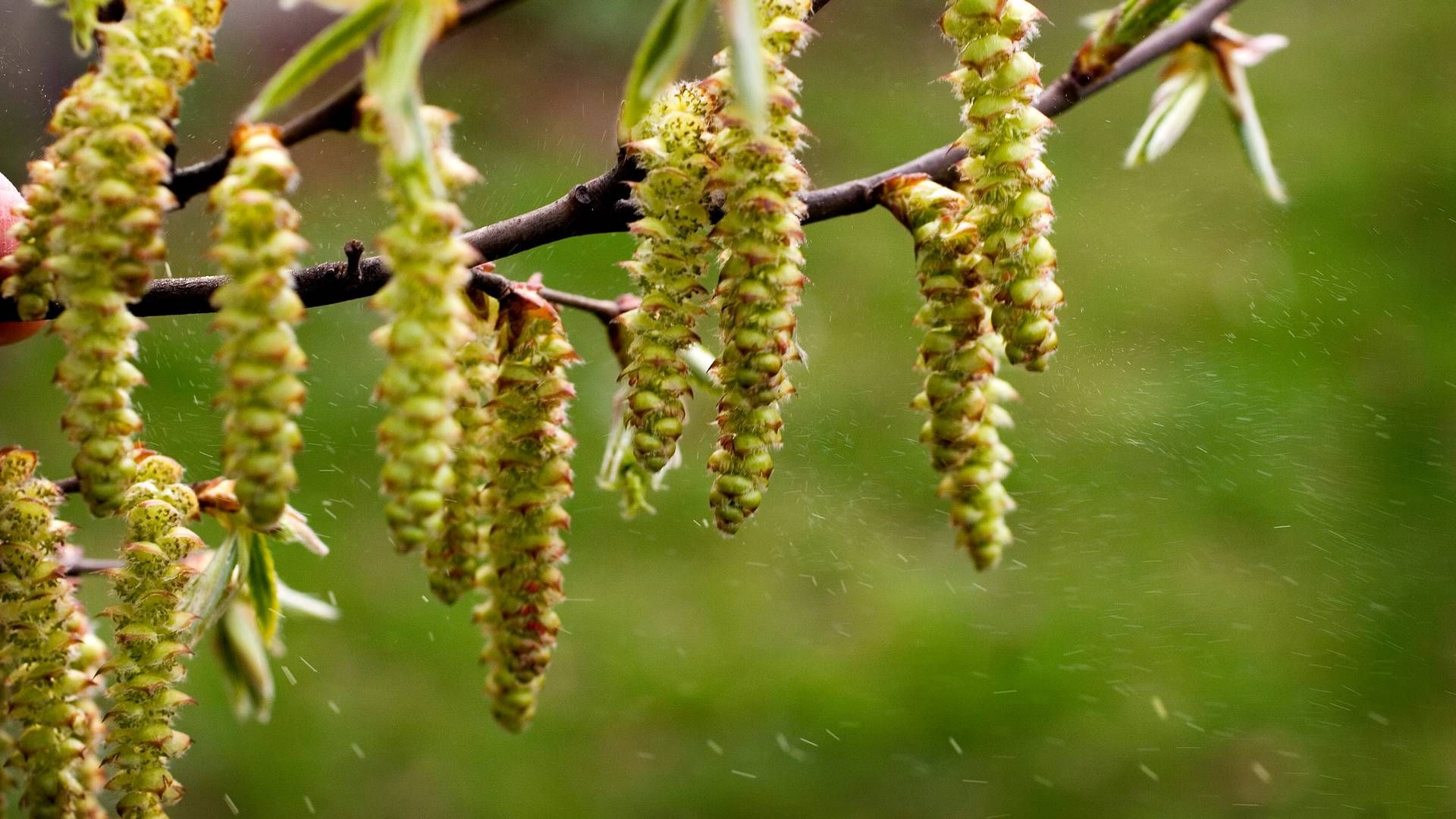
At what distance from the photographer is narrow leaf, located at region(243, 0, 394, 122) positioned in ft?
1.69

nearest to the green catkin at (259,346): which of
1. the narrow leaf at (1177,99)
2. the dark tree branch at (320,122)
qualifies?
the dark tree branch at (320,122)

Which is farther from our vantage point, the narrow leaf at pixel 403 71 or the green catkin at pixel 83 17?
the green catkin at pixel 83 17

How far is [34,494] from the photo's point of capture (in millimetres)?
815

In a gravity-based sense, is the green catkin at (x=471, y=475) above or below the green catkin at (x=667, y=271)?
below

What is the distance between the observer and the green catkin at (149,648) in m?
0.76

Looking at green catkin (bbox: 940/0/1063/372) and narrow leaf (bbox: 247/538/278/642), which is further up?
green catkin (bbox: 940/0/1063/372)

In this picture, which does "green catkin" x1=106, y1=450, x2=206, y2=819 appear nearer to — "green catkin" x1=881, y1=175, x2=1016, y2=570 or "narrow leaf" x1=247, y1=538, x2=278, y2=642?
"narrow leaf" x1=247, y1=538, x2=278, y2=642

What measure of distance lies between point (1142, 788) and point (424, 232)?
9.04 feet

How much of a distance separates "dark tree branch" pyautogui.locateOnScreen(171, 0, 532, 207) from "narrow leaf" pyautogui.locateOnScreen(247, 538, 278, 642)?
42 centimetres

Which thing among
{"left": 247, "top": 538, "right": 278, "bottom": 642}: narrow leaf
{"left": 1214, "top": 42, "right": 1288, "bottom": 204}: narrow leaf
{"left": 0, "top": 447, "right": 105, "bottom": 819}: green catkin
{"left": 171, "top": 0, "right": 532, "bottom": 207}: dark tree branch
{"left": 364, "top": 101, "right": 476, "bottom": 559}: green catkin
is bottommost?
{"left": 247, "top": 538, "right": 278, "bottom": 642}: narrow leaf

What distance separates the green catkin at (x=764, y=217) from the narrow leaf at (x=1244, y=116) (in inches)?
23.6

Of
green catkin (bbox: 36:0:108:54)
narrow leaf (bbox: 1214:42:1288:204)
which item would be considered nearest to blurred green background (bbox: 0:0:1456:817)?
narrow leaf (bbox: 1214:42:1288:204)

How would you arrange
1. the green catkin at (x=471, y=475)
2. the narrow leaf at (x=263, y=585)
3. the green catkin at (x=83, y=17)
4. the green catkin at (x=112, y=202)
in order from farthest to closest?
1. the narrow leaf at (x=263, y=585)
2. the green catkin at (x=471, y=475)
3. the green catkin at (x=83, y=17)
4. the green catkin at (x=112, y=202)

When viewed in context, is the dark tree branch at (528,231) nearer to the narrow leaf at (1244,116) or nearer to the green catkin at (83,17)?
the green catkin at (83,17)
